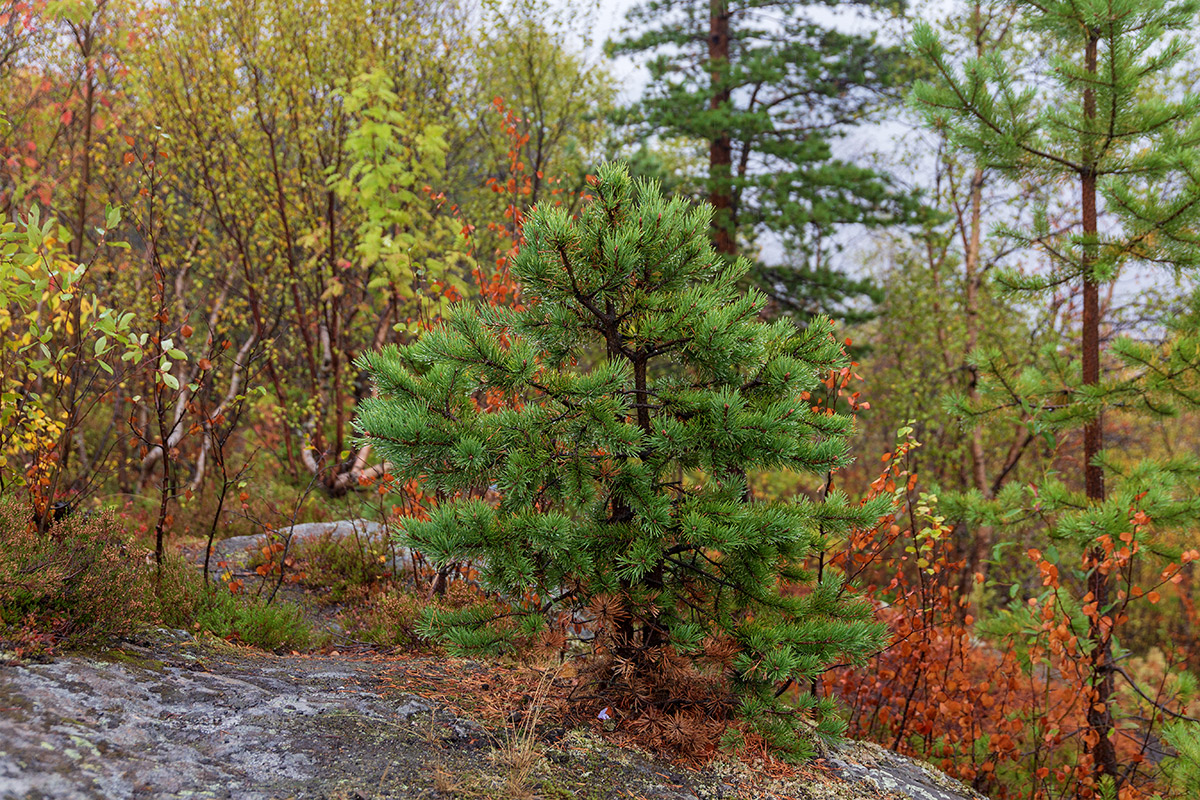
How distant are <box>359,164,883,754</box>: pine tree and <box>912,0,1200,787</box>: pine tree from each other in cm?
239

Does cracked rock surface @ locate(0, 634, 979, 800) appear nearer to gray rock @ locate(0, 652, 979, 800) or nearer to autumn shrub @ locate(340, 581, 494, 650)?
gray rock @ locate(0, 652, 979, 800)

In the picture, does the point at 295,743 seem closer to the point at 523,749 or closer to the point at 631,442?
the point at 523,749

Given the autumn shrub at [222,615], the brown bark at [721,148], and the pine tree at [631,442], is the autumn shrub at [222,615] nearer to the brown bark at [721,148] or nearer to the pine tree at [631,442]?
the pine tree at [631,442]

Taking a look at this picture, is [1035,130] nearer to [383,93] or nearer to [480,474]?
[480,474]

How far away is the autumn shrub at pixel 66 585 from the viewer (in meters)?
2.62

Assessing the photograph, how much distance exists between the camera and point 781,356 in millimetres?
2760

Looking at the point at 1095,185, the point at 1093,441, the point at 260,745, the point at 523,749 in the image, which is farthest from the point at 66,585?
the point at 1095,185

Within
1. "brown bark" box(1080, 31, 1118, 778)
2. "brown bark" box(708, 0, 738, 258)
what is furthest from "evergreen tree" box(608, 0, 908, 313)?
"brown bark" box(1080, 31, 1118, 778)

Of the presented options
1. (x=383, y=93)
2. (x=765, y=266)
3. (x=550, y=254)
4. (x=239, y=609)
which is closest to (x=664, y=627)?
(x=550, y=254)

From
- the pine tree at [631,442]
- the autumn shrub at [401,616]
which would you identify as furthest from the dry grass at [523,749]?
the autumn shrub at [401,616]

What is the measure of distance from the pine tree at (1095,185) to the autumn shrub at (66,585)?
4.76m

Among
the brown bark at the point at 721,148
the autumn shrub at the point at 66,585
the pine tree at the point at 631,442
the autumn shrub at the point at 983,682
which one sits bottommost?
the autumn shrub at the point at 983,682

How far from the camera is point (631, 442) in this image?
259 cm

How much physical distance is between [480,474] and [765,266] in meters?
10.4
